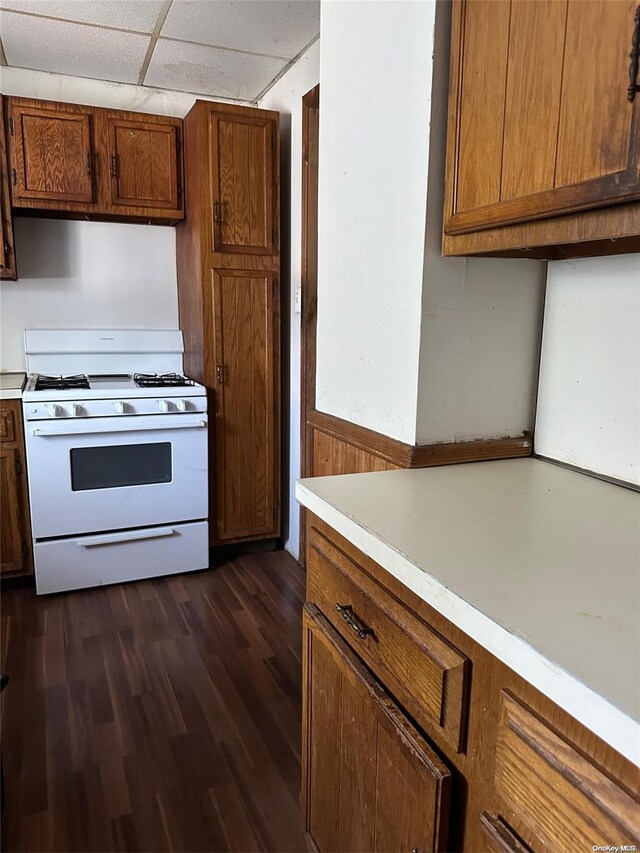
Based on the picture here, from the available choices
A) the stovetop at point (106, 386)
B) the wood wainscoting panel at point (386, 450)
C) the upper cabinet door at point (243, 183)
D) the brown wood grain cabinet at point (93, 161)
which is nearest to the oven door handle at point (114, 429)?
the stovetop at point (106, 386)

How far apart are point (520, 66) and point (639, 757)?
96 centimetres

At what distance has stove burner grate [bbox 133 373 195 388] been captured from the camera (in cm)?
275

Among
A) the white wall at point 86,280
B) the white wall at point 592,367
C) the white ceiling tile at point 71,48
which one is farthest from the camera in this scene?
the white wall at point 86,280

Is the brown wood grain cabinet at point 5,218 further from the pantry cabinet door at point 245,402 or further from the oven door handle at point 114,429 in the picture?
the pantry cabinet door at point 245,402

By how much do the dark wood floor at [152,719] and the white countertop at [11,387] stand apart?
885 millimetres

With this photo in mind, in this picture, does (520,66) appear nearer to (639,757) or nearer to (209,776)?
(639,757)

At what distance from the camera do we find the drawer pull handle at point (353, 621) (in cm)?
94

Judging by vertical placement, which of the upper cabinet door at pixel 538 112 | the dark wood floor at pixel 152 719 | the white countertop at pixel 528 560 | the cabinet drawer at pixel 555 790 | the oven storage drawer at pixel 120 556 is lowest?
the dark wood floor at pixel 152 719

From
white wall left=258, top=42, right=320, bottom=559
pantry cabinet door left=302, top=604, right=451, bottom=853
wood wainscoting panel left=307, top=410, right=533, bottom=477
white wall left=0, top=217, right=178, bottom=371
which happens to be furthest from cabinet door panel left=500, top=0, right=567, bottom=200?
white wall left=0, top=217, right=178, bottom=371

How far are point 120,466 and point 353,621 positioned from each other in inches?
74.6

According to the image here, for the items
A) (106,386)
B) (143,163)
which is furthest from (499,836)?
(143,163)

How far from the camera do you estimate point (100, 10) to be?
7.04 ft

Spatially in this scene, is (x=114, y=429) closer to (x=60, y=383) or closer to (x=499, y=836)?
(x=60, y=383)

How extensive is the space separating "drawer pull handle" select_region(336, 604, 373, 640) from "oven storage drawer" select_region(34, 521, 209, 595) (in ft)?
6.14
